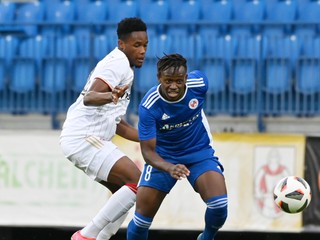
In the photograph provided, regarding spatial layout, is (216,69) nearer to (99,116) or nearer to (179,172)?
(99,116)

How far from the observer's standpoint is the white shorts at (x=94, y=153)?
8047 mm

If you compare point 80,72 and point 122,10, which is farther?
point 122,10

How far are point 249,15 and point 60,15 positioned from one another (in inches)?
107

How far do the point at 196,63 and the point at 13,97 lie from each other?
2433 mm

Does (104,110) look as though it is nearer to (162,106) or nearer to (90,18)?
(162,106)

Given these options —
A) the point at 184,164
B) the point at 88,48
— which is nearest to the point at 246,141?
the point at 88,48

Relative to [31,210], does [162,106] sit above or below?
above

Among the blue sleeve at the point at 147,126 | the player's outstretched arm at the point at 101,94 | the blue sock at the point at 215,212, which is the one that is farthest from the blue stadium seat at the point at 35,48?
the blue sock at the point at 215,212

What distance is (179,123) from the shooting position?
307 inches

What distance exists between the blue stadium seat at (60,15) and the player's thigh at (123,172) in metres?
4.76

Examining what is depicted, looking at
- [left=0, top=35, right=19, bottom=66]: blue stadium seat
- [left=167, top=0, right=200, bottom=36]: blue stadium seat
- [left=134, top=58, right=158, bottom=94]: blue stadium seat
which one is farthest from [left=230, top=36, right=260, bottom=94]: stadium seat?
[left=0, top=35, right=19, bottom=66]: blue stadium seat

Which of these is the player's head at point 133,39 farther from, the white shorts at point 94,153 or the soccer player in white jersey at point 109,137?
the white shorts at point 94,153

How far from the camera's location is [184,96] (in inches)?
302

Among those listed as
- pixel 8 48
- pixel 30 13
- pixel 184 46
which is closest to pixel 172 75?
pixel 184 46
